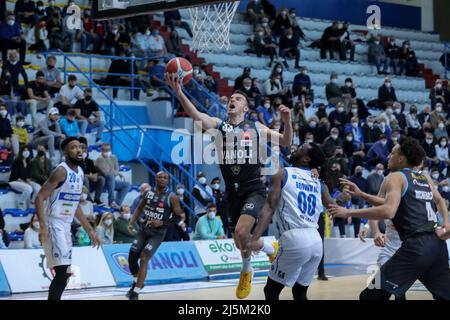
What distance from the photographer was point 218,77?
86.5 feet

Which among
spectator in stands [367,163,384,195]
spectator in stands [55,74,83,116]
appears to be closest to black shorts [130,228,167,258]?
spectator in stands [55,74,83,116]

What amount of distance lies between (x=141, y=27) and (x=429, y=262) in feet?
56.7

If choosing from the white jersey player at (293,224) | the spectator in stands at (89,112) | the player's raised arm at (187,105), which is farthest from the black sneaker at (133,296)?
the spectator in stands at (89,112)

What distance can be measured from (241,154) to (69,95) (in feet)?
36.4

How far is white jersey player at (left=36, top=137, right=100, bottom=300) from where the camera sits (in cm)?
995

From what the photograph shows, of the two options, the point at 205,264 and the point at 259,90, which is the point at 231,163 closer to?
the point at 205,264

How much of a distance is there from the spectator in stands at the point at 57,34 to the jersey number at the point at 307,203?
1488 cm

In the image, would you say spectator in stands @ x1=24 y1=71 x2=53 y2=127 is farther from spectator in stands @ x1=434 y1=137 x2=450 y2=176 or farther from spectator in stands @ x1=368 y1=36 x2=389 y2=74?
spectator in stands @ x1=368 y1=36 x2=389 y2=74

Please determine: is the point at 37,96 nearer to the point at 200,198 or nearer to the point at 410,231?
the point at 200,198

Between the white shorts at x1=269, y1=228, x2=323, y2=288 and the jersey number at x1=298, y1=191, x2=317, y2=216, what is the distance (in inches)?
7.4

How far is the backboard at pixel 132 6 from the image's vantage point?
11.9 m
